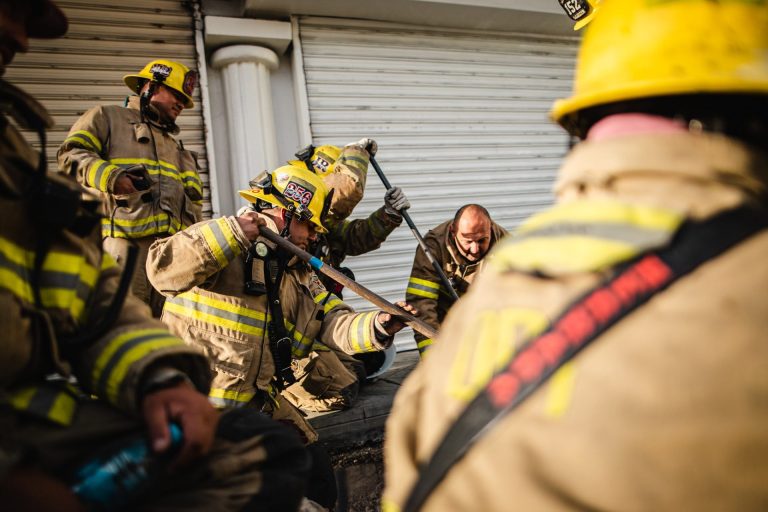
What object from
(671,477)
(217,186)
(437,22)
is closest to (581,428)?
(671,477)

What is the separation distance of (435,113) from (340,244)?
92.6 inches

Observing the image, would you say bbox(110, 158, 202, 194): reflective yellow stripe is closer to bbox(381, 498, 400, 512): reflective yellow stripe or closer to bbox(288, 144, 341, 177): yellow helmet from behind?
bbox(288, 144, 341, 177): yellow helmet from behind

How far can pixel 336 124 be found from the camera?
6.29 metres

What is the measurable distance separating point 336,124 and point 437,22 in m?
1.92

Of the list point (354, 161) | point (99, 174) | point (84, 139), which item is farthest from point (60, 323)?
point (354, 161)

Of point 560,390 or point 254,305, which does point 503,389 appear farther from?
point 254,305

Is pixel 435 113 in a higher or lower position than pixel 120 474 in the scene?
higher

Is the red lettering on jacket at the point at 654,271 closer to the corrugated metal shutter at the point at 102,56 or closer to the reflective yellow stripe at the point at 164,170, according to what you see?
the reflective yellow stripe at the point at 164,170

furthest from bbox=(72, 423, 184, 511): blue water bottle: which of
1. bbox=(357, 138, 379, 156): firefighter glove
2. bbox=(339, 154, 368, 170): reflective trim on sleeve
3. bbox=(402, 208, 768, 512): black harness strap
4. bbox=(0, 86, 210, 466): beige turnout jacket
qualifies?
bbox=(357, 138, 379, 156): firefighter glove

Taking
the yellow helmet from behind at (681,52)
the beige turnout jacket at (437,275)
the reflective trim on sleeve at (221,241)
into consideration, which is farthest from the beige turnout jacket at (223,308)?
the yellow helmet from behind at (681,52)

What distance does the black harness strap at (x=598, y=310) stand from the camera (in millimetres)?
759

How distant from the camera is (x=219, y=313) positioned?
114 inches

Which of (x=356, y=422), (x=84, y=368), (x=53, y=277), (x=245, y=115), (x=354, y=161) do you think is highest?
(x=245, y=115)

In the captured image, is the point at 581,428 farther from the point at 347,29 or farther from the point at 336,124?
the point at 347,29
